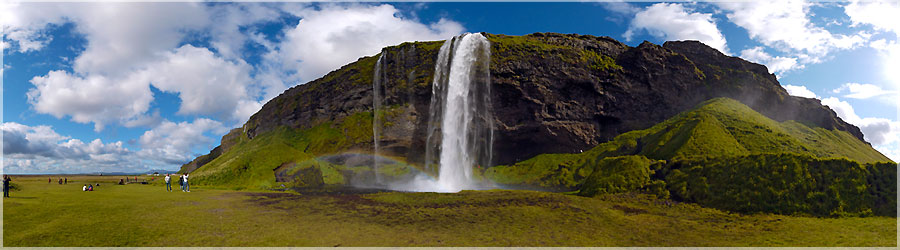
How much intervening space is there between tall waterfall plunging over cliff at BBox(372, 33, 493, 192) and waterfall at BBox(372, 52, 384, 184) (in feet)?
0.15

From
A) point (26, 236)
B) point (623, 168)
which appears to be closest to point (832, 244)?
point (623, 168)

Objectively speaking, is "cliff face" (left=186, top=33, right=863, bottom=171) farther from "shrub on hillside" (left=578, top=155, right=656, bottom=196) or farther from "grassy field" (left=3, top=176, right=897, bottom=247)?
"grassy field" (left=3, top=176, right=897, bottom=247)

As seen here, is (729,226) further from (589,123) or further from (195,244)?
(589,123)

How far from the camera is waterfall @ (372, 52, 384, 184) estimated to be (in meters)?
63.0

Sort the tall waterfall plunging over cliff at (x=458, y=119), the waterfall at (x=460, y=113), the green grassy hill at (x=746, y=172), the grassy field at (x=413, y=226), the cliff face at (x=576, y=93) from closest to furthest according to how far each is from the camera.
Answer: the grassy field at (x=413, y=226)
the green grassy hill at (x=746, y=172)
the tall waterfall plunging over cliff at (x=458, y=119)
the waterfall at (x=460, y=113)
the cliff face at (x=576, y=93)

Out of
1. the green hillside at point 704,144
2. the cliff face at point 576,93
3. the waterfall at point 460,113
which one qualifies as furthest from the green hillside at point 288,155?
the green hillside at point 704,144

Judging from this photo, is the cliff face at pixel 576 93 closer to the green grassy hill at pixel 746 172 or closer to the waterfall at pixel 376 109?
the waterfall at pixel 376 109

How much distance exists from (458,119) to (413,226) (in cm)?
3926

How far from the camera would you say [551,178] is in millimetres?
54031

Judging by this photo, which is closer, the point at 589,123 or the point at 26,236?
the point at 26,236

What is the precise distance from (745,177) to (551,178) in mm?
30550

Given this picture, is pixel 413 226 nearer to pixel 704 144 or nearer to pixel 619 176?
pixel 619 176

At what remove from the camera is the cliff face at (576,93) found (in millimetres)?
61062

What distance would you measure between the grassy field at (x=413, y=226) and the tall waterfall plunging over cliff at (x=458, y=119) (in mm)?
30617
